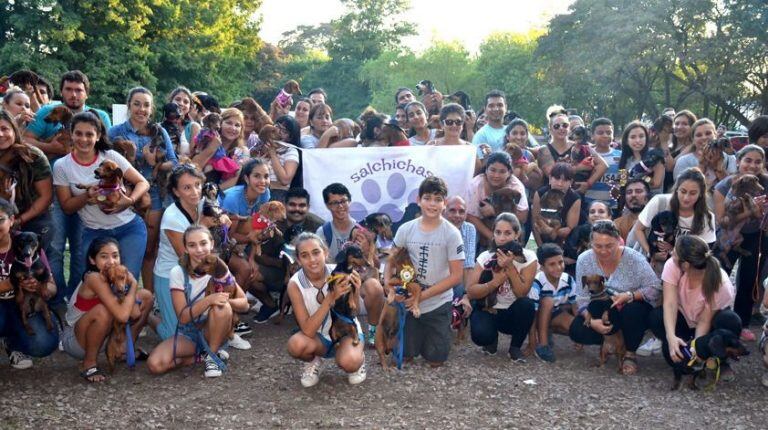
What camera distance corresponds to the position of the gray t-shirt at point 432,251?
17.9 ft

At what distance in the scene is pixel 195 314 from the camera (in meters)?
5.07

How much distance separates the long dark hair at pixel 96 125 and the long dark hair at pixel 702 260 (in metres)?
4.31

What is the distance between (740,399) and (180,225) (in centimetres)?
411

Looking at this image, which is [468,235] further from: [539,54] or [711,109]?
[711,109]

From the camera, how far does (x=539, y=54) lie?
34.3 m

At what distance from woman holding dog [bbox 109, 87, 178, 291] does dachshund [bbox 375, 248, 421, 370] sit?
6.95 ft

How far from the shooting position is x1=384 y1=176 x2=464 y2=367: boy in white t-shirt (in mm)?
5445

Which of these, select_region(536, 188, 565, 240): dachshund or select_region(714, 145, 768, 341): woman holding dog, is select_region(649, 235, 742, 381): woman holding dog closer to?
select_region(714, 145, 768, 341): woman holding dog

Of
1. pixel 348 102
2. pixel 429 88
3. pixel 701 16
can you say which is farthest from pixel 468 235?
pixel 348 102

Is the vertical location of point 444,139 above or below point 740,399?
above

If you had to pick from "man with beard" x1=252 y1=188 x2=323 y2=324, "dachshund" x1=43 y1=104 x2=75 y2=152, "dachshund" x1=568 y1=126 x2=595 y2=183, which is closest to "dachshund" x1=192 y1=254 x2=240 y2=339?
"man with beard" x1=252 y1=188 x2=323 y2=324

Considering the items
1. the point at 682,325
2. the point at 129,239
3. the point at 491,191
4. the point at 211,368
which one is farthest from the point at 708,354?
the point at 129,239

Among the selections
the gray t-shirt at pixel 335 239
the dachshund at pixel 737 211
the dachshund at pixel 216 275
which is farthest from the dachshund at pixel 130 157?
the dachshund at pixel 737 211

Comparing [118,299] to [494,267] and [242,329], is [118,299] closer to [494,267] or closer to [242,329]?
[242,329]
